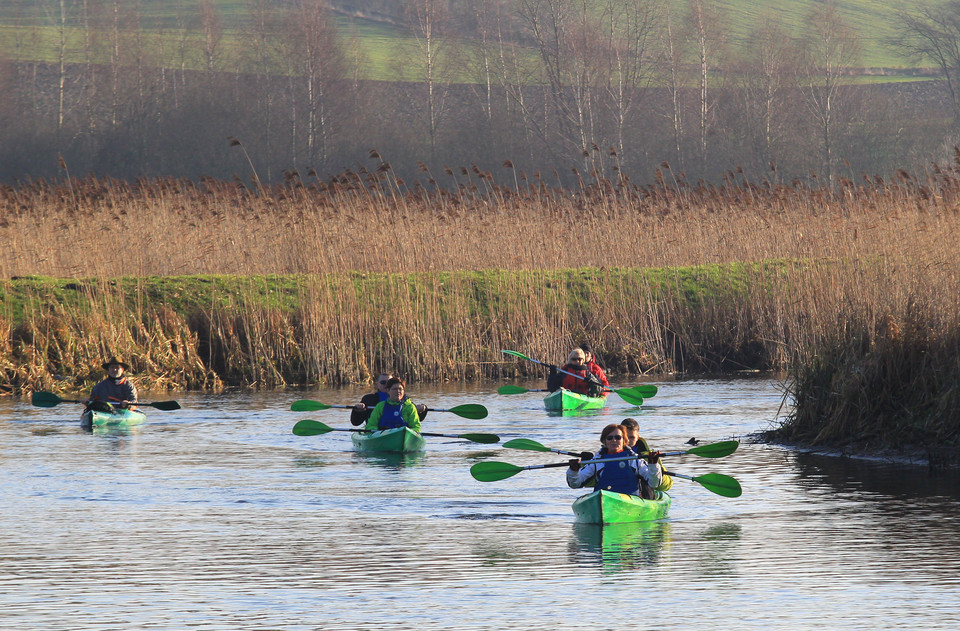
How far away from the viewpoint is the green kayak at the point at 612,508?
1048 centimetres

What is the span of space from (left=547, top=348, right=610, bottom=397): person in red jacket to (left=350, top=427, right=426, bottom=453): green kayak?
135 inches

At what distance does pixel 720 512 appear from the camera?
11.1 metres

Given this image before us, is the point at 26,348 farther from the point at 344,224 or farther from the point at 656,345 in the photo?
the point at 656,345

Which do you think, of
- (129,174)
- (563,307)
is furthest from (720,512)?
(129,174)

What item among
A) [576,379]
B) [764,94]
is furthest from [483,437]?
[764,94]

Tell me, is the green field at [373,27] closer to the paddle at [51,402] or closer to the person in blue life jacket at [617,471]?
the paddle at [51,402]

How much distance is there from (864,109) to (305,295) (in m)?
39.9

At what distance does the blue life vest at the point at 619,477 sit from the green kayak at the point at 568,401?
20.4 ft

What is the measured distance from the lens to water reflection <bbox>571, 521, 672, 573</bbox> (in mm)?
9188

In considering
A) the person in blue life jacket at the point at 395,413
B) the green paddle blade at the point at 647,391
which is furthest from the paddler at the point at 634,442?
the green paddle blade at the point at 647,391

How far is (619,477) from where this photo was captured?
1127 cm

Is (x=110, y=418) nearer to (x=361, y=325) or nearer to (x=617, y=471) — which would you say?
(x=361, y=325)

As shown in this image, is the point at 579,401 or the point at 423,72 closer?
the point at 579,401

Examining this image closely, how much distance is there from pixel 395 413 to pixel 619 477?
447cm
